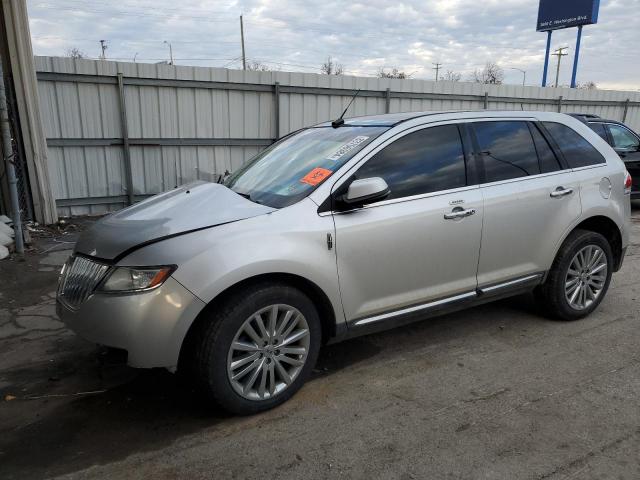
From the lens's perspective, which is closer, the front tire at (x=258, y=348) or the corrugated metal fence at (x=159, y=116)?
the front tire at (x=258, y=348)

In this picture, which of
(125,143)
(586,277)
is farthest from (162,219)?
(125,143)

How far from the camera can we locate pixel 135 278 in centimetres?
263

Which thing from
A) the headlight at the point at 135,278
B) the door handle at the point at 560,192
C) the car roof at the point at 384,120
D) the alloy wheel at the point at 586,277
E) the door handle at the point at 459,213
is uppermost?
the car roof at the point at 384,120

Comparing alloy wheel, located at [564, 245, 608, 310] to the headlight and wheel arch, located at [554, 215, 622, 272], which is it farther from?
the headlight

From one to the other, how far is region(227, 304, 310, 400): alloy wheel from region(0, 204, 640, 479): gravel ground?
0.19 metres

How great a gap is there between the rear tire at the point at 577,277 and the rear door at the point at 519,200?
203 mm

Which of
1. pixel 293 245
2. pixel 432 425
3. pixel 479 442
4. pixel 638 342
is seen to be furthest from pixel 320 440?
pixel 638 342

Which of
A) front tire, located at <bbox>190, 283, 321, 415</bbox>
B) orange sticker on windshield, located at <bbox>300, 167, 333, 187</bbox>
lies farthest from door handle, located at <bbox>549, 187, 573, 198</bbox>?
front tire, located at <bbox>190, 283, 321, 415</bbox>

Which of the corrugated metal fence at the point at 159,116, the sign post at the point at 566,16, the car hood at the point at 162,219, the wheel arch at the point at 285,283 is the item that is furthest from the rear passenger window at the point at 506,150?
the sign post at the point at 566,16

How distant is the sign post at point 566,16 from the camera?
22047 millimetres

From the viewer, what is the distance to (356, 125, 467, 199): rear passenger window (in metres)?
3.34

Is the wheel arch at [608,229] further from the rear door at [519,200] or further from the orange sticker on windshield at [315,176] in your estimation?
the orange sticker on windshield at [315,176]

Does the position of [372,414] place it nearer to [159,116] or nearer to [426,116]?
[426,116]

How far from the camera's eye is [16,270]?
5.81 meters
